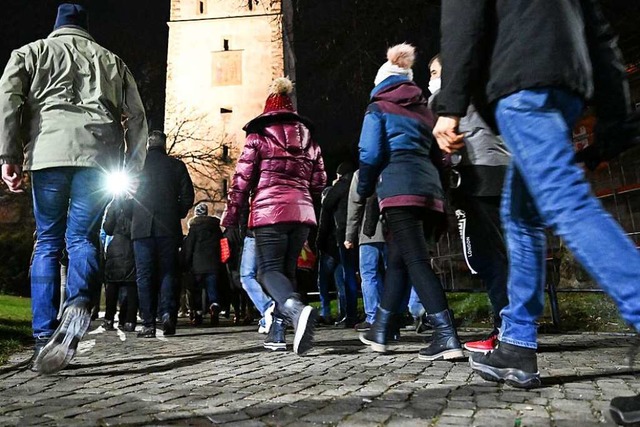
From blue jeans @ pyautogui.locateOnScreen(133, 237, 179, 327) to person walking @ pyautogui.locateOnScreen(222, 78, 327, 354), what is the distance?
2105 millimetres

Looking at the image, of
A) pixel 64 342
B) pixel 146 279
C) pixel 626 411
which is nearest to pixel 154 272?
pixel 146 279

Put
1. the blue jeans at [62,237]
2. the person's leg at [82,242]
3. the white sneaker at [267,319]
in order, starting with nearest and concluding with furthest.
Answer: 1. the person's leg at [82,242]
2. the blue jeans at [62,237]
3. the white sneaker at [267,319]

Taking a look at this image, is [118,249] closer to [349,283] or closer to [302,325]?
[349,283]

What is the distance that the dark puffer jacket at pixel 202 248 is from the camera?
28.9 feet

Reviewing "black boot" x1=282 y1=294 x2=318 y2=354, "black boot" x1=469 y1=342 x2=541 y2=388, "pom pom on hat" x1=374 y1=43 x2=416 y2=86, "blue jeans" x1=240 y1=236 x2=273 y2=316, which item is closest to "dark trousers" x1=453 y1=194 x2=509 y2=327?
"pom pom on hat" x1=374 y1=43 x2=416 y2=86

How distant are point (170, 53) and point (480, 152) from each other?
1744 inches

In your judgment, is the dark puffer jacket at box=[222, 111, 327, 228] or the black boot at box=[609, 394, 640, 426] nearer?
the black boot at box=[609, 394, 640, 426]

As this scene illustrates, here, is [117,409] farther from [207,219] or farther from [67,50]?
[207,219]

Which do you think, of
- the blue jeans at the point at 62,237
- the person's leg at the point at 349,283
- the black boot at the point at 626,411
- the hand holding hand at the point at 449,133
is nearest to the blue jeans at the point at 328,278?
the person's leg at the point at 349,283

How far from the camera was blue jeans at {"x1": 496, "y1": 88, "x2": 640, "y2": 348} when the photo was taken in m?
2.00

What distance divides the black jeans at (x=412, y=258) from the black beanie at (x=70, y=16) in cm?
223

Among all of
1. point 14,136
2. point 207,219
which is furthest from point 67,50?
point 207,219

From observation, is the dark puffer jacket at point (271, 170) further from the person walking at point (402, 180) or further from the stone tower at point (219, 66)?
the stone tower at point (219, 66)

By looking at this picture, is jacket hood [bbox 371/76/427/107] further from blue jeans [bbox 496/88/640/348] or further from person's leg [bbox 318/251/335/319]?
person's leg [bbox 318/251/335/319]
